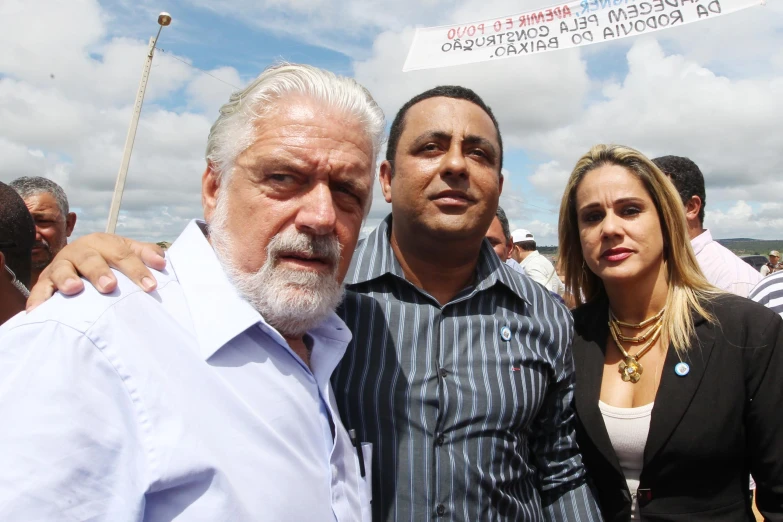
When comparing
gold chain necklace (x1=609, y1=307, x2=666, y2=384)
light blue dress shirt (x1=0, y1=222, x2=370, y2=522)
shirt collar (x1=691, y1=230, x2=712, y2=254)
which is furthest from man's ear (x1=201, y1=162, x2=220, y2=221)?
shirt collar (x1=691, y1=230, x2=712, y2=254)

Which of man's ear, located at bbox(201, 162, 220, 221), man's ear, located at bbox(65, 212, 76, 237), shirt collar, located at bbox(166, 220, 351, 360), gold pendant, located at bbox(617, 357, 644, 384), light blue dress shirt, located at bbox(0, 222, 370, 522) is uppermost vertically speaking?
man's ear, located at bbox(65, 212, 76, 237)

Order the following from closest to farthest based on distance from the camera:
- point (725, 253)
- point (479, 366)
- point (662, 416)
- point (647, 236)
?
point (479, 366), point (662, 416), point (647, 236), point (725, 253)

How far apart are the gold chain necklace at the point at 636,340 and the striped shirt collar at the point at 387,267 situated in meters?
0.67

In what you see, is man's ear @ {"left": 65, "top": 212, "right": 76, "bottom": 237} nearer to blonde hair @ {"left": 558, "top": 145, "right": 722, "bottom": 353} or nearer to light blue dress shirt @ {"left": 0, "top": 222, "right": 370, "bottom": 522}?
light blue dress shirt @ {"left": 0, "top": 222, "right": 370, "bottom": 522}

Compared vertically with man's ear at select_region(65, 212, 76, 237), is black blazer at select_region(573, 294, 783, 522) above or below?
below

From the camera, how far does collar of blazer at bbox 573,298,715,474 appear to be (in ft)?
7.21

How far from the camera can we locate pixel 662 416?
2213 millimetres

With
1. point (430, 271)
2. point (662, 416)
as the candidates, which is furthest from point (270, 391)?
point (662, 416)

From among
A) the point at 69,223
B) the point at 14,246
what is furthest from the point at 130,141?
the point at 14,246

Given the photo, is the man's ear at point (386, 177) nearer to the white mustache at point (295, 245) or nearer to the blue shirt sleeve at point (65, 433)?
the white mustache at point (295, 245)

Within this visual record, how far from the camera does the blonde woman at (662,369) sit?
2.15 m

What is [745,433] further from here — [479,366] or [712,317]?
[479,366]

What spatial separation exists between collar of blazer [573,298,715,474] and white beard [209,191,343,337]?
55.1 inches

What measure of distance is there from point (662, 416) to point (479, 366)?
85cm
